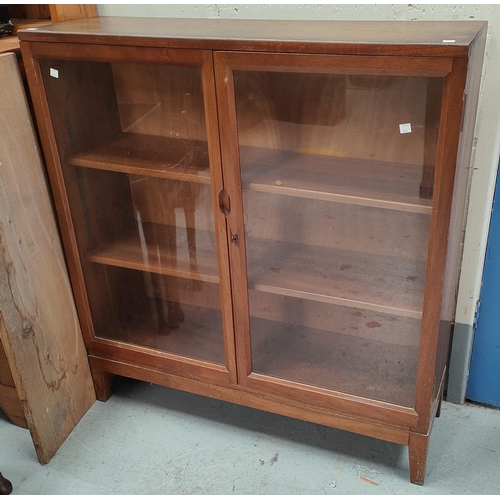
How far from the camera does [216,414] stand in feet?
6.72

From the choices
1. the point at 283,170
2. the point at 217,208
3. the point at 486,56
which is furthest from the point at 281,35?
the point at 486,56

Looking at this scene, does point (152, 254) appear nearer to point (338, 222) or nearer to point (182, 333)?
point (182, 333)

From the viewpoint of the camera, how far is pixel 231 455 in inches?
74.2

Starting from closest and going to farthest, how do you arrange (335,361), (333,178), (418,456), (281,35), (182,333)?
1. (281,35)
2. (333,178)
3. (418,456)
4. (335,361)
5. (182,333)

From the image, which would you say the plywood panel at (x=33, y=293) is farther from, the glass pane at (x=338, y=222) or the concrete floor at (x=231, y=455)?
the glass pane at (x=338, y=222)

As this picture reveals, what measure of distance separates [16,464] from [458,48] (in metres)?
1.72

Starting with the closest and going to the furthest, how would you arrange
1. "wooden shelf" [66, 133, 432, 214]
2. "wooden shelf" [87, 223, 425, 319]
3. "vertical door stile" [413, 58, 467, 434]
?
1. "vertical door stile" [413, 58, 467, 434]
2. "wooden shelf" [66, 133, 432, 214]
3. "wooden shelf" [87, 223, 425, 319]

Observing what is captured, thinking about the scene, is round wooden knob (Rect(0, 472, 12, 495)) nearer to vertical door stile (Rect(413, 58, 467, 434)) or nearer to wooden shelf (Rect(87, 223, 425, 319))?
wooden shelf (Rect(87, 223, 425, 319))

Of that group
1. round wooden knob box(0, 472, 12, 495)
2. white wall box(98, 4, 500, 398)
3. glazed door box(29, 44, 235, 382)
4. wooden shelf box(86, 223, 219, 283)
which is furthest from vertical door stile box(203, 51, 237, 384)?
round wooden knob box(0, 472, 12, 495)

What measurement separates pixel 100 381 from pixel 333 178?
1100 mm

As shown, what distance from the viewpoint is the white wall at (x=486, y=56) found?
1605 mm

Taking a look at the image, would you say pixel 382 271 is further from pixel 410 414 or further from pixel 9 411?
pixel 9 411

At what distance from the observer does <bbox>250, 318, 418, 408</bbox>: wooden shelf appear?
171 cm

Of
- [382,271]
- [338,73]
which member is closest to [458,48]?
[338,73]
